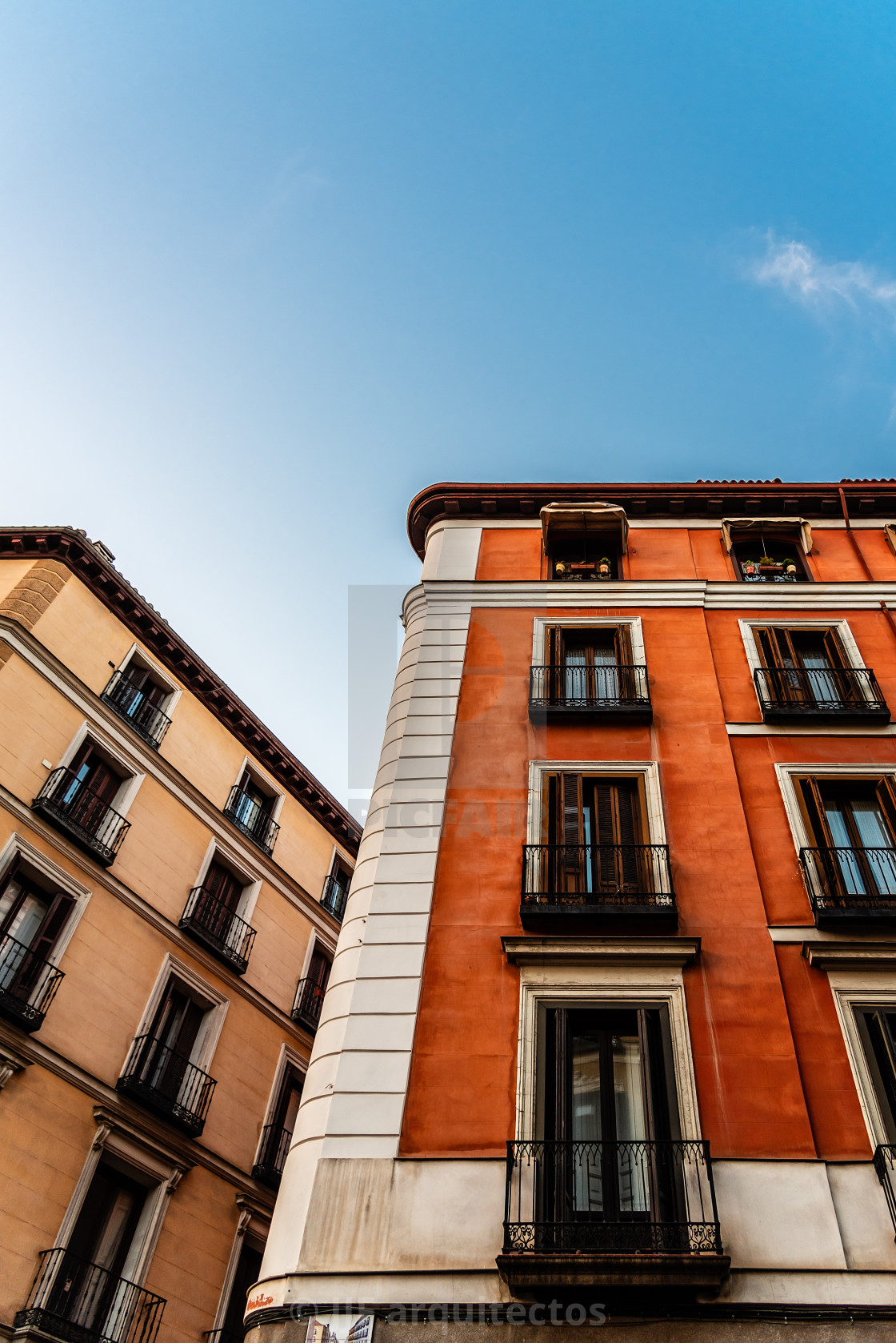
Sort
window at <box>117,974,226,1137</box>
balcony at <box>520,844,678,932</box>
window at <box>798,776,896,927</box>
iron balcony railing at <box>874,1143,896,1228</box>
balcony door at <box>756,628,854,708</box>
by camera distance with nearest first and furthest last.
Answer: iron balcony railing at <box>874,1143,896,1228</box>, balcony at <box>520,844,678,932</box>, window at <box>798,776,896,927</box>, balcony door at <box>756,628,854,708</box>, window at <box>117,974,226,1137</box>

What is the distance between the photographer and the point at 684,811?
505 inches

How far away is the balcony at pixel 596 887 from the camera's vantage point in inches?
446

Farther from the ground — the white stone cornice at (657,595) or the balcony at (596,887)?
the white stone cornice at (657,595)

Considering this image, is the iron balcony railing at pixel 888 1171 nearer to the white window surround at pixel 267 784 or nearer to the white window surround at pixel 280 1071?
the white window surround at pixel 280 1071

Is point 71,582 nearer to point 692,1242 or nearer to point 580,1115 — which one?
point 580,1115

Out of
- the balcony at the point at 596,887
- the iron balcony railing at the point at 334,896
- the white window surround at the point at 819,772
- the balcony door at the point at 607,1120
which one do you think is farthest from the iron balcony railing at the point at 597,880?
the iron balcony railing at the point at 334,896

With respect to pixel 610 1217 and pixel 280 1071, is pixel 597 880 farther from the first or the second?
pixel 280 1071

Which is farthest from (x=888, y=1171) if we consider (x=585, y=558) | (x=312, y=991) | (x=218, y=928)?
(x=312, y=991)

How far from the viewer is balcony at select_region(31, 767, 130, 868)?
1816cm

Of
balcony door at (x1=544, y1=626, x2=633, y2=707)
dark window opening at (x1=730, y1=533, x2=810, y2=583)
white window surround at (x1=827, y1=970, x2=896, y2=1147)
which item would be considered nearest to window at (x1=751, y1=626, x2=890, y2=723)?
dark window opening at (x1=730, y1=533, x2=810, y2=583)

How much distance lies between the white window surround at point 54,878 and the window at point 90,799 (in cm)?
68

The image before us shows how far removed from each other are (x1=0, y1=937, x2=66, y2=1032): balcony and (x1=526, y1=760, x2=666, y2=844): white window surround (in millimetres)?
9370

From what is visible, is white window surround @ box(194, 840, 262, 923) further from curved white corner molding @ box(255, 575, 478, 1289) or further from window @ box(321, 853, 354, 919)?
curved white corner molding @ box(255, 575, 478, 1289)

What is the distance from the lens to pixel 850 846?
1271 centimetres
